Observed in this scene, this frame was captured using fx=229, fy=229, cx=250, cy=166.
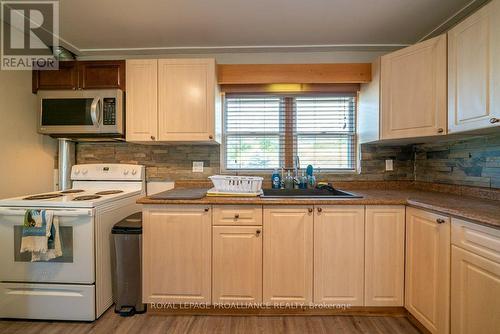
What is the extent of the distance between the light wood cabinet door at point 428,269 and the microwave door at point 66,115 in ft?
8.65

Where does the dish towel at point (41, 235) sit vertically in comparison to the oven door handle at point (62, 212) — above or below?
below

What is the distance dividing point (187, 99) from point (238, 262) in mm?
1417

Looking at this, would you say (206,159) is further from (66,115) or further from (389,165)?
(389,165)

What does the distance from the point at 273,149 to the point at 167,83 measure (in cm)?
119

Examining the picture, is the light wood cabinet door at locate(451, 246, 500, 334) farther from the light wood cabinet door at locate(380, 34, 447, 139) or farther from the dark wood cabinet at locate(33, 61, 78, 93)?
the dark wood cabinet at locate(33, 61, 78, 93)

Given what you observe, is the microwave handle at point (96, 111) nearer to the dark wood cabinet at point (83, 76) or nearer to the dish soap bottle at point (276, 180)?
the dark wood cabinet at point (83, 76)

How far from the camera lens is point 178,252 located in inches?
68.0

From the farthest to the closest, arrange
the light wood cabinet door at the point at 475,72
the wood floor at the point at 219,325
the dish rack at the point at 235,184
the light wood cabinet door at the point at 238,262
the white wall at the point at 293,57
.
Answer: the white wall at the point at 293,57 → the dish rack at the point at 235,184 → the light wood cabinet door at the point at 238,262 → the wood floor at the point at 219,325 → the light wood cabinet door at the point at 475,72

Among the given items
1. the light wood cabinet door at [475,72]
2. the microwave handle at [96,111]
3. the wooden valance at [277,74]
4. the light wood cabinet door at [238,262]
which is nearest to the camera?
the light wood cabinet door at [475,72]

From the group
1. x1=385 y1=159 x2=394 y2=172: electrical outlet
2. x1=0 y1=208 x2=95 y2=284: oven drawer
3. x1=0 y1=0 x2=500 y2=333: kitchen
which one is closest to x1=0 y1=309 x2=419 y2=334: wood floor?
x1=0 y1=0 x2=500 y2=333: kitchen

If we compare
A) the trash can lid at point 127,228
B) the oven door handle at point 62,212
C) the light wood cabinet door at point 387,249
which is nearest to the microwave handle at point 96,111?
the oven door handle at point 62,212

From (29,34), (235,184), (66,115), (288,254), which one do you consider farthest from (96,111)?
(288,254)

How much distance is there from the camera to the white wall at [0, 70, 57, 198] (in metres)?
1.88

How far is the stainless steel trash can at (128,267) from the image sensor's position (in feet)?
5.83
